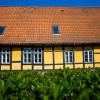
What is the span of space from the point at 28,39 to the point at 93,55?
214 inches

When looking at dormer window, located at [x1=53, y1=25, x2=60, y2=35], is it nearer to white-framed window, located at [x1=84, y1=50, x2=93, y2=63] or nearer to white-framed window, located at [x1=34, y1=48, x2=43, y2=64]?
white-framed window, located at [x1=34, y1=48, x2=43, y2=64]

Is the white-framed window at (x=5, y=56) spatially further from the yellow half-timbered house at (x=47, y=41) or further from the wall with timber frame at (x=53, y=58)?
the wall with timber frame at (x=53, y=58)

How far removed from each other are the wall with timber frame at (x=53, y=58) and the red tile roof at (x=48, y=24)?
56 centimetres

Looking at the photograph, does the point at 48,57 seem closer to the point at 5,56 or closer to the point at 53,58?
the point at 53,58

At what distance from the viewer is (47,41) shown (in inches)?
977

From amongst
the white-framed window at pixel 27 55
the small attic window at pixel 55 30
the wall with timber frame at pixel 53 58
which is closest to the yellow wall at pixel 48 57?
the wall with timber frame at pixel 53 58

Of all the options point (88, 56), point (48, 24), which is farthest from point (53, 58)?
point (48, 24)

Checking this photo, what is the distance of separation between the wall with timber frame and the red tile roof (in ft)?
1.83

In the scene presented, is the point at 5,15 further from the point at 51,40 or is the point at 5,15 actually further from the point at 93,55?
the point at 93,55

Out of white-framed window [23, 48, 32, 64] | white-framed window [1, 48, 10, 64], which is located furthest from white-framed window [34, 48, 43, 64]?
white-framed window [1, 48, 10, 64]

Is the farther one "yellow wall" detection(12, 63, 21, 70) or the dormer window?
the dormer window

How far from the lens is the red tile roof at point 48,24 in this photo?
82.4 ft

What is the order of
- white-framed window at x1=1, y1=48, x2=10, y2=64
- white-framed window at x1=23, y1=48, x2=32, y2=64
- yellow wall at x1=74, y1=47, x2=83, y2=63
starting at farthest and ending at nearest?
yellow wall at x1=74, y1=47, x2=83, y2=63, white-framed window at x1=23, y1=48, x2=32, y2=64, white-framed window at x1=1, y1=48, x2=10, y2=64

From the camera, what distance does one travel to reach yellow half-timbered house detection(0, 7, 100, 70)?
24.4m
